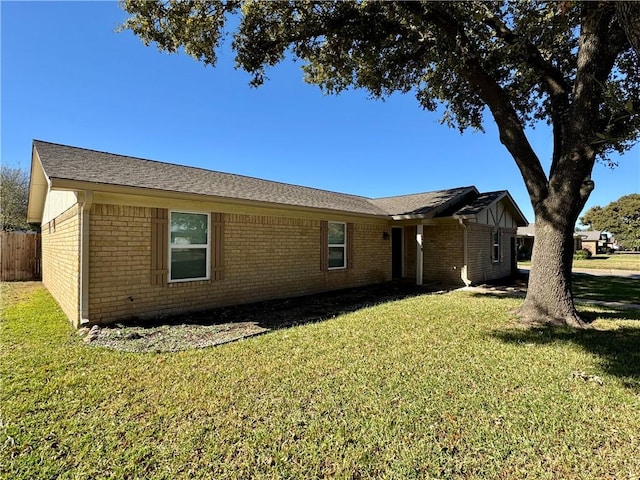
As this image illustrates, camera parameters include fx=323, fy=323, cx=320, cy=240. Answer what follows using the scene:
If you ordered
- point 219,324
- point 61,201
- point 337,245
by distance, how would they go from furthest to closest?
1. point 337,245
2. point 61,201
3. point 219,324

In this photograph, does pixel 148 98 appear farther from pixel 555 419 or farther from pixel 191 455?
pixel 555 419

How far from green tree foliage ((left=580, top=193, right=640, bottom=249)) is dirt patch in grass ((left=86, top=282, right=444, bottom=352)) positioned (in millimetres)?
62302

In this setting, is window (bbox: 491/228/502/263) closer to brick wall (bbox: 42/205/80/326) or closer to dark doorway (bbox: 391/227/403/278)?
dark doorway (bbox: 391/227/403/278)

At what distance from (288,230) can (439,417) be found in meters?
7.27

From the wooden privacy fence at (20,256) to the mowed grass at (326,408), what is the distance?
40.4 ft

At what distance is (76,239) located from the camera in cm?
657

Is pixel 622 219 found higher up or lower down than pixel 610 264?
higher up

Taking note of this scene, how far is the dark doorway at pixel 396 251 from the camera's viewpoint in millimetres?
14672

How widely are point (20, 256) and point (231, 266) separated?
13.1 meters

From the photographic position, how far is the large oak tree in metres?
6.58

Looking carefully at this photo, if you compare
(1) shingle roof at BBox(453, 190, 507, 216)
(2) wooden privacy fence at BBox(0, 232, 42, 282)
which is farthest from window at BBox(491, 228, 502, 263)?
(2) wooden privacy fence at BBox(0, 232, 42, 282)

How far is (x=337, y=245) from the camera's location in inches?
458

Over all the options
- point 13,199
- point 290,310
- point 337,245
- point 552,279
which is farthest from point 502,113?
point 13,199

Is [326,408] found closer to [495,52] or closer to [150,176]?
[150,176]
